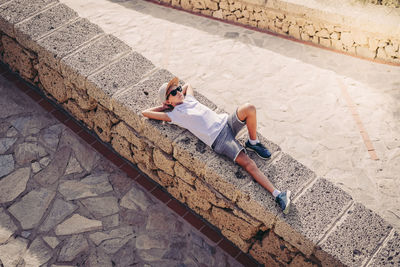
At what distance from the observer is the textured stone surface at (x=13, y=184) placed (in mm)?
4523

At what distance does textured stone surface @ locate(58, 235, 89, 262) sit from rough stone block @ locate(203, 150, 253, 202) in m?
1.52

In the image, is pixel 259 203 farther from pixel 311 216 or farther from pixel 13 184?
pixel 13 184

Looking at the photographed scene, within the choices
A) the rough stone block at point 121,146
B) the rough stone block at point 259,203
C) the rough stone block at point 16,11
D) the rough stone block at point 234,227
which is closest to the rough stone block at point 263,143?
the rough stone block at point 259,203

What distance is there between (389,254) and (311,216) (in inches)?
27.3

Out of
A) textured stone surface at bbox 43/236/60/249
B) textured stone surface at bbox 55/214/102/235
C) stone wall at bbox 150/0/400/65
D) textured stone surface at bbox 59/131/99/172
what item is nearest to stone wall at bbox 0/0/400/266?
textured stone surface at bbox 59/131/99/172

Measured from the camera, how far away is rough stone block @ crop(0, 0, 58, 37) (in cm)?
516

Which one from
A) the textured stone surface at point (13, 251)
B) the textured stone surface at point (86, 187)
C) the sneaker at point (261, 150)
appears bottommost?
the textured stone surface at point (13, 251)

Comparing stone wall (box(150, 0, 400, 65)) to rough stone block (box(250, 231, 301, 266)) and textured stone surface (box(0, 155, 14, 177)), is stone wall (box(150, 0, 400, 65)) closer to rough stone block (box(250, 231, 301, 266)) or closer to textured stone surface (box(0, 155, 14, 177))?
rough stone block (box(250, 231, 301, 266))

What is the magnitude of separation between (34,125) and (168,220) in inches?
90.4

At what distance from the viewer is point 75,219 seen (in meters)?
4.38

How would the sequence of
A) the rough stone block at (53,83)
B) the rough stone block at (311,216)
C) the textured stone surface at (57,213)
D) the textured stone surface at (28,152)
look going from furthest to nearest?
the rough stone block at (53,83) → the textured stone surface at (28,152) → the textured stone surface at (57,213) → the rough stone block at (311,216)

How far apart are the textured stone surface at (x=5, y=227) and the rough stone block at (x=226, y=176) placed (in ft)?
7.20

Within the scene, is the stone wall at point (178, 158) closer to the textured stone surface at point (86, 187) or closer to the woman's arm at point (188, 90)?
the woman's arm at point (188, 90)

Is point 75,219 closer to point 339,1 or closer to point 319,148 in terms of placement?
point 319,148
